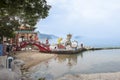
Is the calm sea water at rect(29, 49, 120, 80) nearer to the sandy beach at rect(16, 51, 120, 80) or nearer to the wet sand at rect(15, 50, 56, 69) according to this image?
the wet sand at rect(15, 50, 56, 69)

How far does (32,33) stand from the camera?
54312mm

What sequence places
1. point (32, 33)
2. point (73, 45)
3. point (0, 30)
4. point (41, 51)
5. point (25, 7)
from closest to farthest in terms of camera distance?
point (25, 7), point (0, 30), point (41, 51), point (73, 45), point (32, 33)

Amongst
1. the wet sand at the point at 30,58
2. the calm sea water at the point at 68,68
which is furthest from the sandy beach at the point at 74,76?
the calm sea water at the point at 68,68

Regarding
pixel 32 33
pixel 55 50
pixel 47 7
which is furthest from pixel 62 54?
pixel 47 7

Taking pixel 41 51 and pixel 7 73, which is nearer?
pixel 7 73

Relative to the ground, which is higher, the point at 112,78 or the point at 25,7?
the point at 25,7

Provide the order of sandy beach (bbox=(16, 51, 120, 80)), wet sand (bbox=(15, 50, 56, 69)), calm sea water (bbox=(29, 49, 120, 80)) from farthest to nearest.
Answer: wet sand (bbox=(15, 50, 56, 69)), calm sea water (bbox=(29, 49, 120, 80)), sandy beach (bbox=(16, 51, 120, 80))

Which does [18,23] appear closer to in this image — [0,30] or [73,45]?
[0,30]

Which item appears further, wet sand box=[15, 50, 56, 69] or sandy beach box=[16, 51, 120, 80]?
wet sand box=[15, 50, 56, 69]

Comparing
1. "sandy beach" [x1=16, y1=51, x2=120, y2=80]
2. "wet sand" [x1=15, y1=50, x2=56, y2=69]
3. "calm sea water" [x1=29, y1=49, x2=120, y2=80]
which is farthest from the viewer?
"wet sand" [x1=15, y1=50, x2=56, y2=69]

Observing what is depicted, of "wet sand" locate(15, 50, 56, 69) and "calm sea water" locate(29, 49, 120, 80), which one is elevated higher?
"wet sand" locate(15, 50, 56, 69)

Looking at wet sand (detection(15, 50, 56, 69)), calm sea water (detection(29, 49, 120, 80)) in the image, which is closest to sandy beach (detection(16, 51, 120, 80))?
wet sand (detection(15, 50, 56, 69))

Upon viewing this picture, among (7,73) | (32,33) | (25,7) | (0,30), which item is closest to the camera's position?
(7,73)

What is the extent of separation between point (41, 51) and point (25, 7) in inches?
1259
